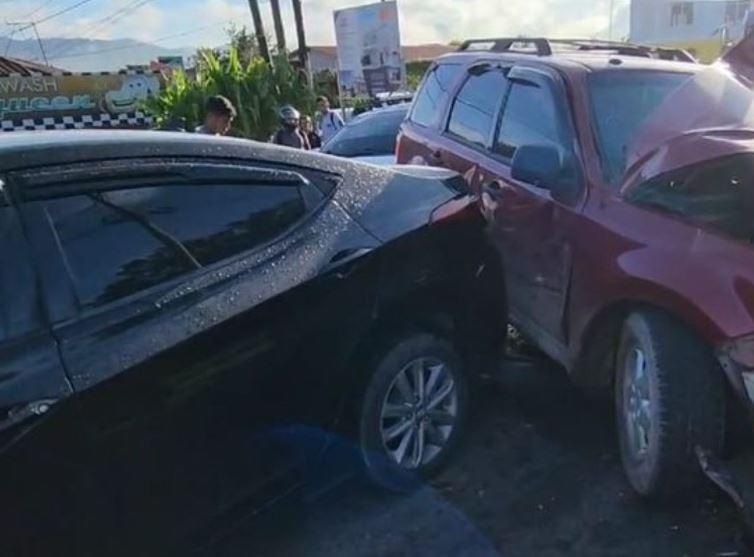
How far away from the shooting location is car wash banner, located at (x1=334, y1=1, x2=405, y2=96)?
14305mm

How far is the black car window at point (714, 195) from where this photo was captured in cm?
269

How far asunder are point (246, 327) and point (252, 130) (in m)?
10.5

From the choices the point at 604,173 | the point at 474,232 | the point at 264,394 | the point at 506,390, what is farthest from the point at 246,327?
the point at 506,390

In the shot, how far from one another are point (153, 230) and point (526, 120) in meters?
2.36

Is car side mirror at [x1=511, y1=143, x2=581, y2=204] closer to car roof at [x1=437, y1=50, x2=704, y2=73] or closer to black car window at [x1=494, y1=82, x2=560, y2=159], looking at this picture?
black car window at [x1=494, y1=82, x2=560, y2=159]

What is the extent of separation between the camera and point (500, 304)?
148 inches

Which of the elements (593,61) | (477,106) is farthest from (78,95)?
(593,61)

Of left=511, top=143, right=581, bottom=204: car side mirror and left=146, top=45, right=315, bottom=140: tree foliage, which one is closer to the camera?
left=511, top=143, right=581, bottom=204: car side mirror

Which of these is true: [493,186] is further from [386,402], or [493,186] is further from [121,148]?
[121,148]

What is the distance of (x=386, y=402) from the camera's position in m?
3.23

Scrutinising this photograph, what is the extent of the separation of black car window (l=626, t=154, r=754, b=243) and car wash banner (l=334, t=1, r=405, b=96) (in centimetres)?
1216

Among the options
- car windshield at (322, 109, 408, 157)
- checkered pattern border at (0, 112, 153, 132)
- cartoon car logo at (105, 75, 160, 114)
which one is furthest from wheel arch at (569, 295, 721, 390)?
cartoon car logo at (105, 75, 160, 114)

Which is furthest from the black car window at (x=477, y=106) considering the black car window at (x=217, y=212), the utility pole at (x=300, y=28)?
the utility pole at (x=300, y=28)

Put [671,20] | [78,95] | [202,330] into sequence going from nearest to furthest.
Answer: [202,330]
[78,95]
[671,20]
